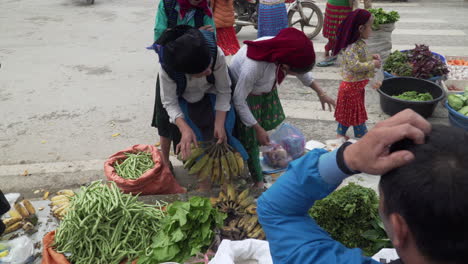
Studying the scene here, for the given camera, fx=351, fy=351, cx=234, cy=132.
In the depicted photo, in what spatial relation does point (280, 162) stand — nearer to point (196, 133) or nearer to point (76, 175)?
point (196, 133)

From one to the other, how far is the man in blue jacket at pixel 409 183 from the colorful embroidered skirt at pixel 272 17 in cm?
541

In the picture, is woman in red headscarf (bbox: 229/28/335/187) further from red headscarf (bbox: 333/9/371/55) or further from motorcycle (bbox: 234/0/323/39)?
motorcycle (bbox: 234/0/323/39)

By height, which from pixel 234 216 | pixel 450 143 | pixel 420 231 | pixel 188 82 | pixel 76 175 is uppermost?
pixel 450 143

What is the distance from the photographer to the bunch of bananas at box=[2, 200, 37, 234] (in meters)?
2.99

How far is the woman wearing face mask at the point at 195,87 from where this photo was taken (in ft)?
8.04

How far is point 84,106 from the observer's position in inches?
212

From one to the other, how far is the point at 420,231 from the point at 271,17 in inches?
225

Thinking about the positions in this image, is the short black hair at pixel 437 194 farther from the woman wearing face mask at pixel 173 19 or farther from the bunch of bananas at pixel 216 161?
the woman wearing face mask at pixel 173 19

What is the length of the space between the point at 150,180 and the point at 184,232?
0.86 m

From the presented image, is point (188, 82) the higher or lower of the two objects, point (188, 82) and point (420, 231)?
the lower

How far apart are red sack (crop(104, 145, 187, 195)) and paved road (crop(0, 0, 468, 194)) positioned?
2.53 ft

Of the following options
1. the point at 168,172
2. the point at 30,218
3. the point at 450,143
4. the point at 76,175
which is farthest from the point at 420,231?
the point at 76,175

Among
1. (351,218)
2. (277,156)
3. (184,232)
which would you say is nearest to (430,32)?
(277,156)

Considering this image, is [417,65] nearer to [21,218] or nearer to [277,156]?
[277,156]
